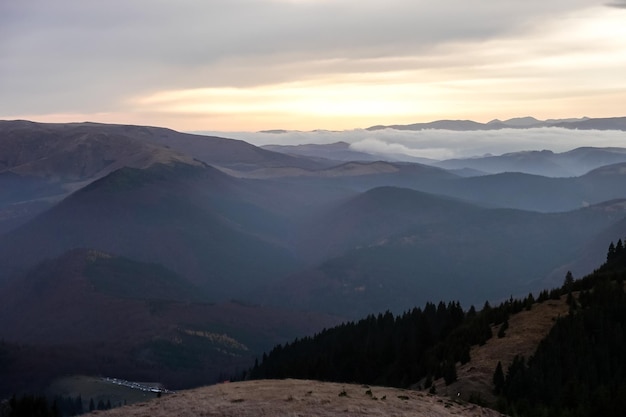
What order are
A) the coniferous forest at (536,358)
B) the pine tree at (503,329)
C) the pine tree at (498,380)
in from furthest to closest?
the pine tree at (503,329) → the pine tree at (498,380) → the coniferous forest at (536,358)

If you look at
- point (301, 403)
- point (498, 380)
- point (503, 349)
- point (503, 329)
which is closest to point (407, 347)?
point (503, 329)

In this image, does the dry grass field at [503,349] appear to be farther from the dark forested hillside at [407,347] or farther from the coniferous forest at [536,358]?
the dark forested hillside at [407,347]

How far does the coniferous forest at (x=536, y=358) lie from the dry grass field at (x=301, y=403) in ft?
23.6

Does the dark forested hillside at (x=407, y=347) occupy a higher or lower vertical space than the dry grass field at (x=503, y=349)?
lower

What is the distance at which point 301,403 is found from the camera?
56.7m

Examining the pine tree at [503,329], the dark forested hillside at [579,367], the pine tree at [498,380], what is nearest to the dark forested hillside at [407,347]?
the pine tree at [503,329]

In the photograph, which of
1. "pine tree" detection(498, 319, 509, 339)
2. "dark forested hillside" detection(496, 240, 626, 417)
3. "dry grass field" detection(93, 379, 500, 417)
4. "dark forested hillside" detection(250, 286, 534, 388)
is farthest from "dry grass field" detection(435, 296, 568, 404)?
"dry grass field" detection(93, 379, 500, 417)

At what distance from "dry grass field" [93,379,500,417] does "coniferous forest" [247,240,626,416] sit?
284 inches

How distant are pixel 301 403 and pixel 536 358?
28936 mm

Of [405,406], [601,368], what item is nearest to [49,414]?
[405,406]

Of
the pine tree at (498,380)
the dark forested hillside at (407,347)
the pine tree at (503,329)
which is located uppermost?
the pine tree at (503,329)

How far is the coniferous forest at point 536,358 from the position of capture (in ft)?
210

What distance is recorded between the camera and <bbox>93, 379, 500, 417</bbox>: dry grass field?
54906mm

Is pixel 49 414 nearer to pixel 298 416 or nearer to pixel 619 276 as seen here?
pixel 298 416
